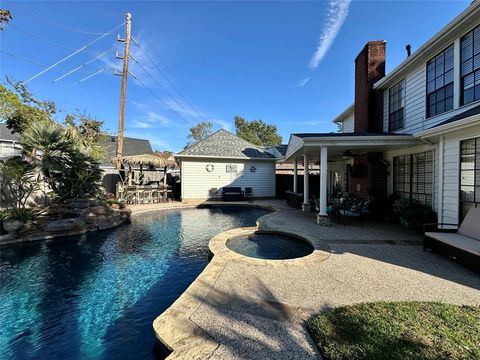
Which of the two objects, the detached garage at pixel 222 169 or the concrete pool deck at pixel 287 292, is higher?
the detached garage at pixel 222 169

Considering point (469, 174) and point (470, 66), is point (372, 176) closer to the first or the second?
Answer: point (469, 174)

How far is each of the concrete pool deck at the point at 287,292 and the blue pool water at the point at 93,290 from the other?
67 centimetres

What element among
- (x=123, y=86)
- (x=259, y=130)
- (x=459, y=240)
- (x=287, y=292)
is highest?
(x=259, y=130)

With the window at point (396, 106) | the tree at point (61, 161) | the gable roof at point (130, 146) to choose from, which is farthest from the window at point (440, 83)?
the gable roof at point (130, 146)

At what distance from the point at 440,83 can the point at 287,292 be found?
8.54 metres

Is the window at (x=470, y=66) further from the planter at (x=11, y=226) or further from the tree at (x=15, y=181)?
the planter at (x=11, y=226)

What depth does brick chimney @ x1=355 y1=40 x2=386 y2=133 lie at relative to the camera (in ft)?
33.3

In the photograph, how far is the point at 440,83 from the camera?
7383 millimetres

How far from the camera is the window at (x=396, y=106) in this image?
30.1ft

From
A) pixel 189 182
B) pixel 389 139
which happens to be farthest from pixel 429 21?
pixel 189 182

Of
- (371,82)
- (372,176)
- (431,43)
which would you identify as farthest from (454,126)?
(371,82)

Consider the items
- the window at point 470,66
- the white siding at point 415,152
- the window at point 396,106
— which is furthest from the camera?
the window at point 396,106

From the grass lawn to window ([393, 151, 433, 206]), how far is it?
6021 mm

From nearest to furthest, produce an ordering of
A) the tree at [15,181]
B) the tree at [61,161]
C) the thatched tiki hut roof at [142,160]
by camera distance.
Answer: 1. the tree at [15,181]
2. the tree at [61,161]
3. the thatched tiki hut roof at [142,160]
